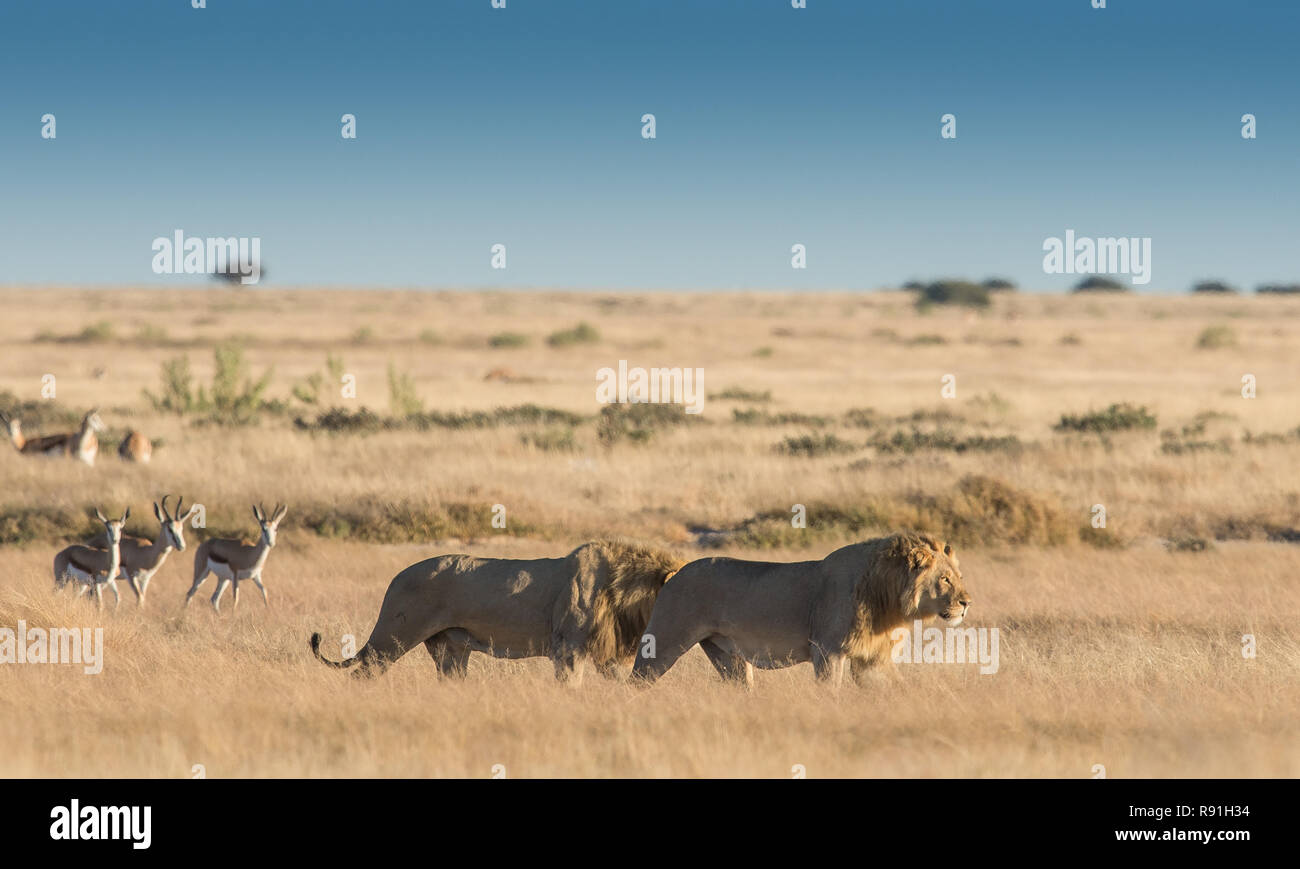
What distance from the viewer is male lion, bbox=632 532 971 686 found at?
8445mm

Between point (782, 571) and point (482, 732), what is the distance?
2129 mm

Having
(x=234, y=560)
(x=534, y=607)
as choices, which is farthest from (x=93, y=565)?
(x=534, y=607)

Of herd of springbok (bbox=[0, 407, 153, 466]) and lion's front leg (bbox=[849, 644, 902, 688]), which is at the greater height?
herd of springbok (bbox=[0, 407, 153, 466])

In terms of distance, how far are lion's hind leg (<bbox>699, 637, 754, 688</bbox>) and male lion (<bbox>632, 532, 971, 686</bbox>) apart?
0.25m

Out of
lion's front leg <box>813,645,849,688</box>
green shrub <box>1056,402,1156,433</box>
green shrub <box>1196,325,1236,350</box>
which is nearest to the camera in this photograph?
lion's front leg <box>813,645,849,688</box>

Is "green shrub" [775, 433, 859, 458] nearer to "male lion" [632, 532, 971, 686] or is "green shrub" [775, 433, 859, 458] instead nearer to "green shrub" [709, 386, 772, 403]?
"green shrub" [709, 386, 772, 403]

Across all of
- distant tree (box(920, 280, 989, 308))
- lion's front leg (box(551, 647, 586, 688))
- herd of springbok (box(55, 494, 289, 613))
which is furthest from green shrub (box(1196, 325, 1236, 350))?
lion's front leg (box(551, 647, 586, 688))

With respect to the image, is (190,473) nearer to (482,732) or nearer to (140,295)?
(482,732)

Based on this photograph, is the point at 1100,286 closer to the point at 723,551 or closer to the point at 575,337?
the point at 575,337

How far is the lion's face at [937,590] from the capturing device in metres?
8.36

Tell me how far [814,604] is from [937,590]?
752 mm

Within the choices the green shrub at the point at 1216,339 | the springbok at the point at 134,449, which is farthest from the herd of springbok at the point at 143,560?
the green shrub at the point at 1216,339

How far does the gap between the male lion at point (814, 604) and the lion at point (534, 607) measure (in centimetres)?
36

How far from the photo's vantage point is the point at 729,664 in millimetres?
9234
